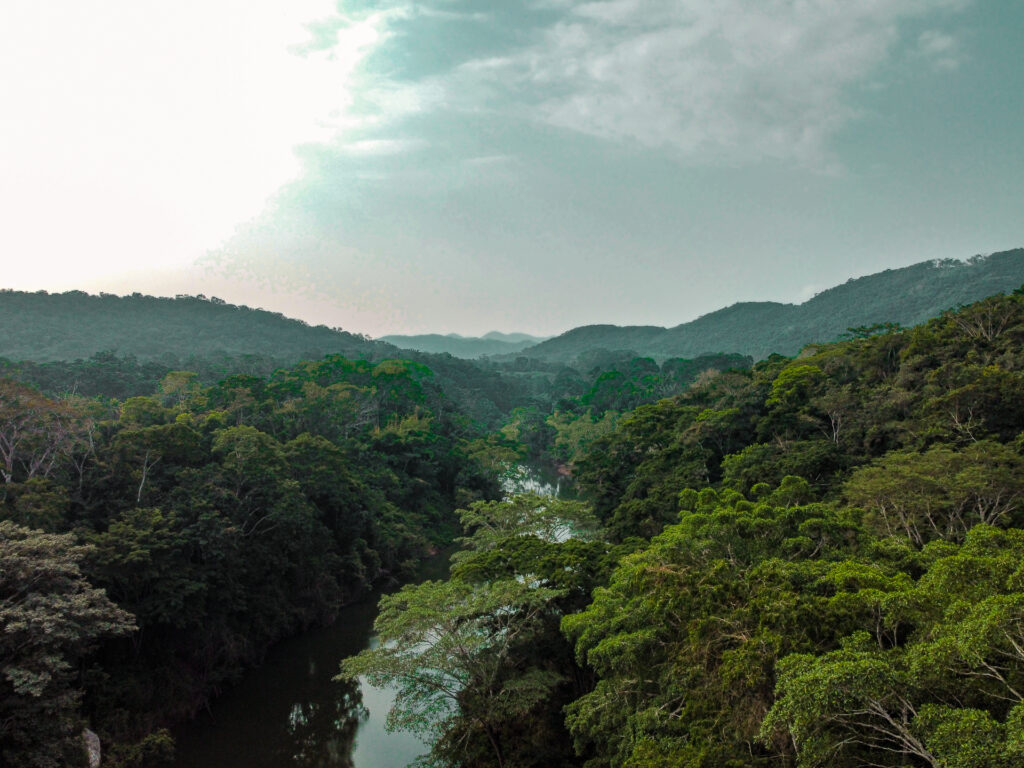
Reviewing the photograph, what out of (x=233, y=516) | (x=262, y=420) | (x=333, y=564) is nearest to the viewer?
(x=233, y=516)

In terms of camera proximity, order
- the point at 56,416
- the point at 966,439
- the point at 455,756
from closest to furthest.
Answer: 1. the point at 455,756
2. the point at 966,439
3. the point at 56,416

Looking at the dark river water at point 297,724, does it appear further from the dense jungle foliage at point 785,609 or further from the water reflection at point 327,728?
the dense jungle foliage at point 785,609

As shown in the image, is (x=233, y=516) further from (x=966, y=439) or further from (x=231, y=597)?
(x=966, y=439)

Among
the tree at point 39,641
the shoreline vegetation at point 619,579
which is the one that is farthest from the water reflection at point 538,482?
the tree at point 39,641

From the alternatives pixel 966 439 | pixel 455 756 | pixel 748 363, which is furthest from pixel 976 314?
pixel 748 363

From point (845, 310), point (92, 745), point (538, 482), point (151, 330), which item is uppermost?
point (151, 330)

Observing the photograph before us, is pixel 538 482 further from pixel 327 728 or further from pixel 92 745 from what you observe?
pixel 92 745

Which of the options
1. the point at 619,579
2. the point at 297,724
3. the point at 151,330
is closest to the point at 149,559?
the point at 297,724
